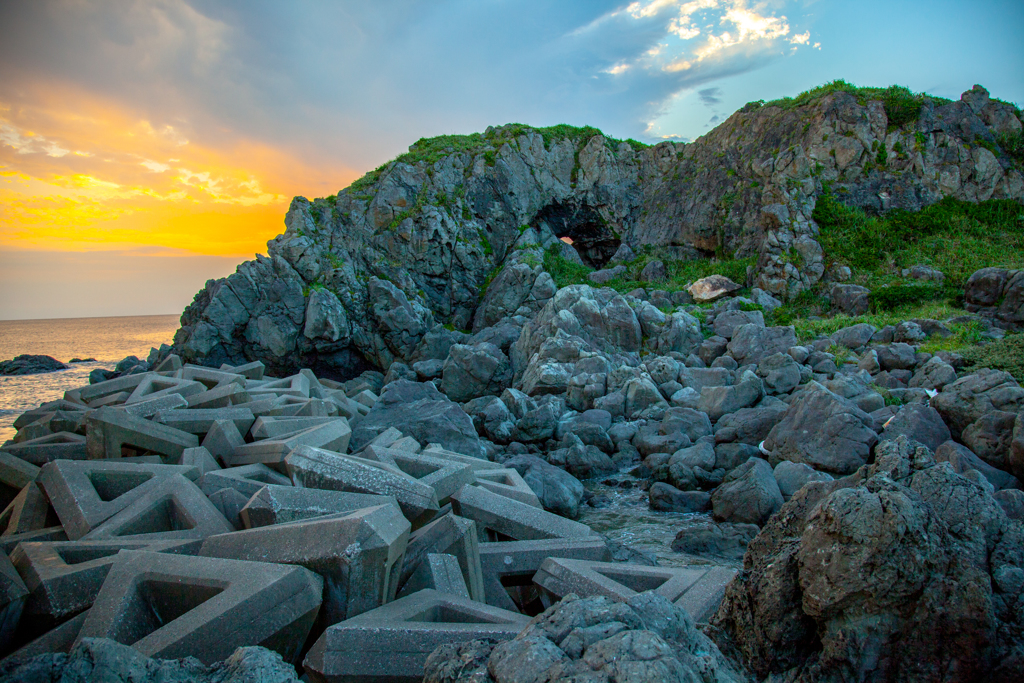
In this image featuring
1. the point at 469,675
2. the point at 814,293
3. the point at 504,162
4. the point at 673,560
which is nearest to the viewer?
the point at 469,675

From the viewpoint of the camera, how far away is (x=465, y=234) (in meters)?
32.7

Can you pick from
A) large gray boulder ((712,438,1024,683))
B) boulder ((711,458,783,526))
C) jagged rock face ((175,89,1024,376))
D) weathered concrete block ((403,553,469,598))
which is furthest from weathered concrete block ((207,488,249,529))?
jagged rock face ((175,89,1024,376))

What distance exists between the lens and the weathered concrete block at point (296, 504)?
462 cm

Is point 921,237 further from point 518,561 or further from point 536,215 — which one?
point 518,561

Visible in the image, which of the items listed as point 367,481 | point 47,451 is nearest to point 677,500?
point 367,481

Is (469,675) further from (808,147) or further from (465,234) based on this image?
(808,147)

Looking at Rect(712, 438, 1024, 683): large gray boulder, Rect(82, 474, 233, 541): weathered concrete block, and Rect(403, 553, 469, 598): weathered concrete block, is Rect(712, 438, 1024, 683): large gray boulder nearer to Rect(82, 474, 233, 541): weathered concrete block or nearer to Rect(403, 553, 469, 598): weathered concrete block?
Rect(403, 553, 469, 598): weathered concrete block

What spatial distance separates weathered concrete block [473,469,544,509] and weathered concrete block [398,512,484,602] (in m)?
2.10

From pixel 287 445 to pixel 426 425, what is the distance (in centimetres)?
439

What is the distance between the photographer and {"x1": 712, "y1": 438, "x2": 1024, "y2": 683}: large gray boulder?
293cm

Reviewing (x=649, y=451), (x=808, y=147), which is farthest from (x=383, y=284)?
(x=808, y=147)

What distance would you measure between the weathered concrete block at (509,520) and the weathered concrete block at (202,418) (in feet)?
12.9

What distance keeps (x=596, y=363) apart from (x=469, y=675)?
16.3m

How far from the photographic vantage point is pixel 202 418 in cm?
788
